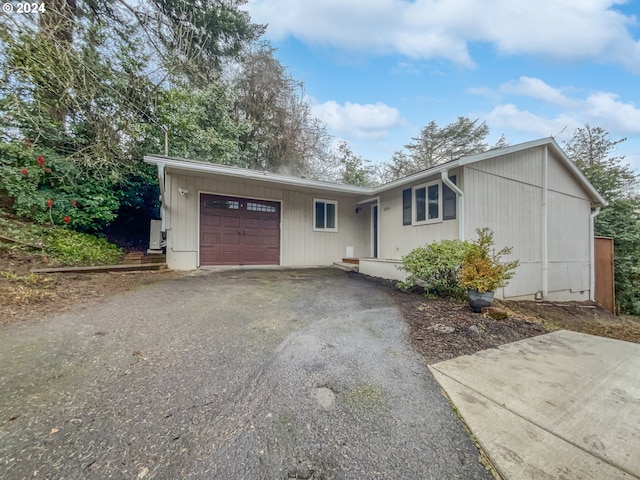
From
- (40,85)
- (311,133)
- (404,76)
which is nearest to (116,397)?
(40,85)

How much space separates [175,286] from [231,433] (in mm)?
3975

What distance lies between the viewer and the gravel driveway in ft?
4.22

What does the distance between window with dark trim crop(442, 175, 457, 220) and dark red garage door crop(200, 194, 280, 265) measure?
4624mm

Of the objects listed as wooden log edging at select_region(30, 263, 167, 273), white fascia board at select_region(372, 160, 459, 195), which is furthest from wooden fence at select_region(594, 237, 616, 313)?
wooden log edging at select_region(30, 263, 167, 273)

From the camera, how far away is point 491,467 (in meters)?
1.35

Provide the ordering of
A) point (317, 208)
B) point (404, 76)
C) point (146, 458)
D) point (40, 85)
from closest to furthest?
point (146, 458) < point (40, 85) < point (317, 208) < point (404, 76)

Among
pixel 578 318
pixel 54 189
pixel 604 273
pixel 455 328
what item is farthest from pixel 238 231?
pixel 604 273

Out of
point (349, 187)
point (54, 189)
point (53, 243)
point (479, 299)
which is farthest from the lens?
point (349, 187)

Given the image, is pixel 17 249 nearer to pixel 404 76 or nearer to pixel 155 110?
pixel 155 110

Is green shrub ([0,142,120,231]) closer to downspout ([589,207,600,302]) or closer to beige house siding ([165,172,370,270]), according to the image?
beige house siding ([165,172,370,270])

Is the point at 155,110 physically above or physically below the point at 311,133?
below

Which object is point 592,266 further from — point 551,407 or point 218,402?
point 218,402

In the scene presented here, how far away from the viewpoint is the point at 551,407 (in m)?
1.85

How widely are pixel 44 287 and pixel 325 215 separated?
262 inches
